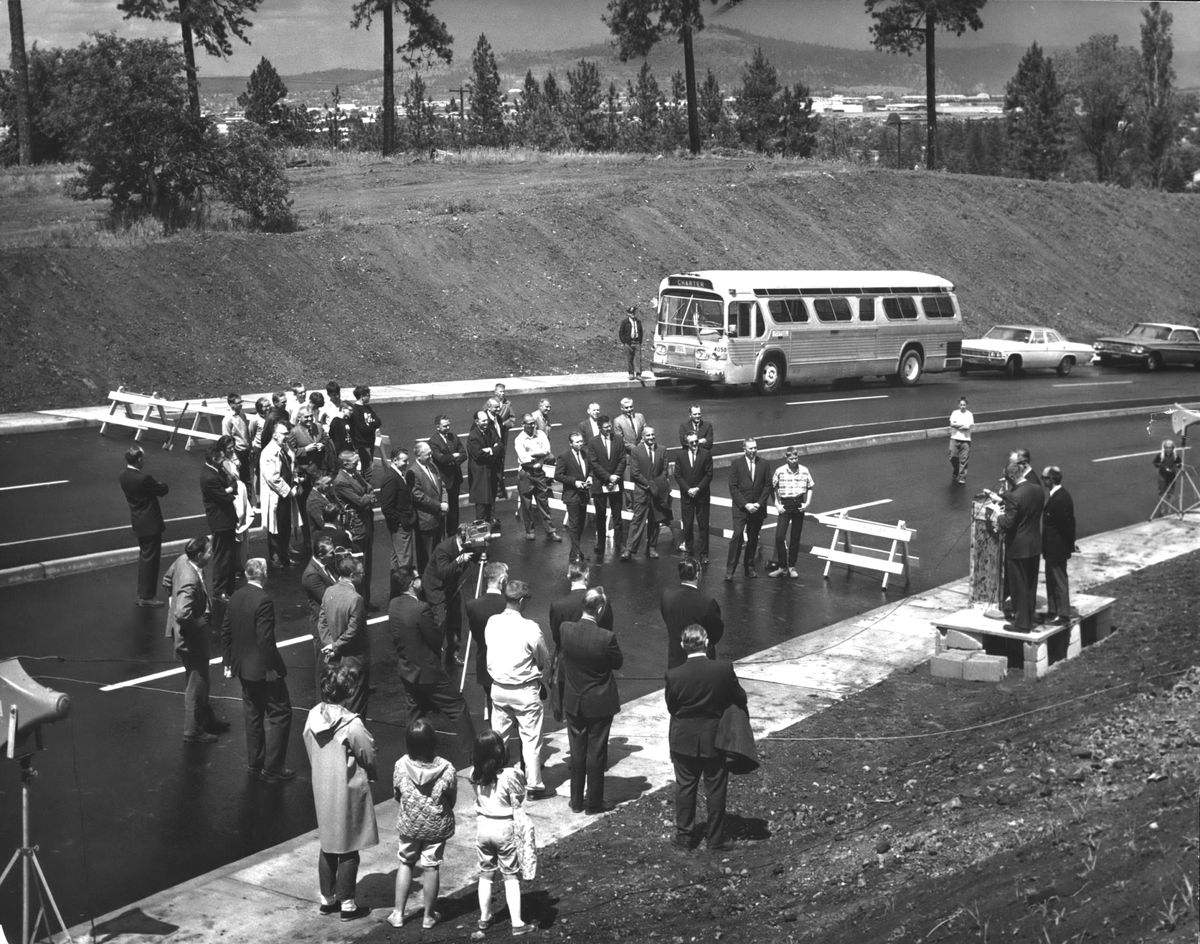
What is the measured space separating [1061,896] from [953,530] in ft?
46.4

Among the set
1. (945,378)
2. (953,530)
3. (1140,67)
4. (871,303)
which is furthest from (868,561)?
(1140,67)

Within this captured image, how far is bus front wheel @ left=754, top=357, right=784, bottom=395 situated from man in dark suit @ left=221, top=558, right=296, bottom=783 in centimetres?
2422

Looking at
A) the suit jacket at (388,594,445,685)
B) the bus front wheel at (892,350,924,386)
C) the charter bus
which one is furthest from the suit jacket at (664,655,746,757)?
the bus front wheel at (892,350,924,386)

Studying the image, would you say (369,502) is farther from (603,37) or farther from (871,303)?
(603,37)

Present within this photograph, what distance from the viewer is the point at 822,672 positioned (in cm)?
1498

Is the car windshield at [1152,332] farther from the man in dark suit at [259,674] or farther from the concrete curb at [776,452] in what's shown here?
the man in dark suit at [259,674]

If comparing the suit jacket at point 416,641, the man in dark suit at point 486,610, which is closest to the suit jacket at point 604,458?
the man in dark suit at point 486,610

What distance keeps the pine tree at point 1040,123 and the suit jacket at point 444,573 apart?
80.5 m

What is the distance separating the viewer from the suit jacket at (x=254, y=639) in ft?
37.3

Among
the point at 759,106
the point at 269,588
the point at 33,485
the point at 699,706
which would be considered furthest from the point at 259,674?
the point at 759,106

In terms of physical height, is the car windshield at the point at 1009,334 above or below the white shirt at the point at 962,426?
above

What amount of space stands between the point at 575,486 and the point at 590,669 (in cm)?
839

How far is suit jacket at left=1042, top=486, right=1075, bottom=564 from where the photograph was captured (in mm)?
14797

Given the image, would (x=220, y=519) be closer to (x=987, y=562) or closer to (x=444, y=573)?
(x=444, y=573)
